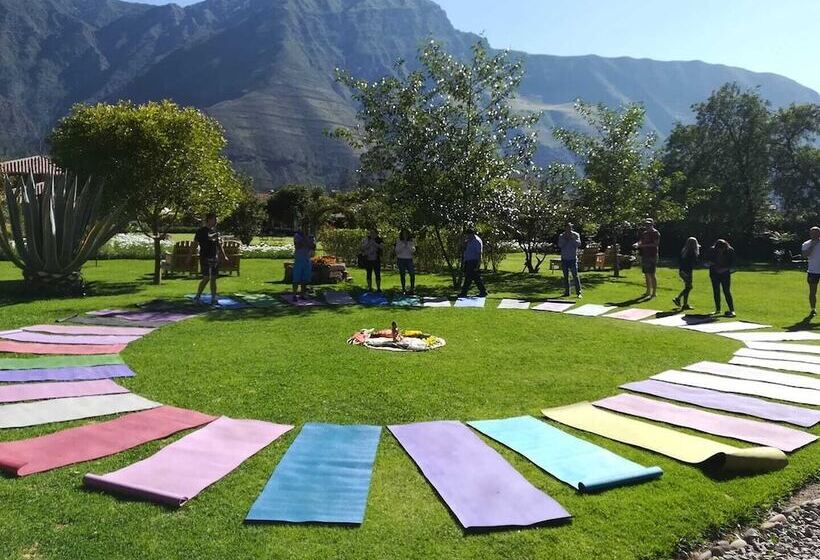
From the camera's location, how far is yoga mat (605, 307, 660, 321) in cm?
1191

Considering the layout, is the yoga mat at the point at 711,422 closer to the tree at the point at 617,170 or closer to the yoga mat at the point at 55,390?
the yoga mat at the point at 55,390

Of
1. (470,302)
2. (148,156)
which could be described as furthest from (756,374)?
(148,156)

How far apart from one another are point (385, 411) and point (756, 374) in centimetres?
471

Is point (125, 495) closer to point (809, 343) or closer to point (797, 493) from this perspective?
point (797, 493)

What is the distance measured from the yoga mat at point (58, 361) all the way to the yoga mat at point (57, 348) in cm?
36

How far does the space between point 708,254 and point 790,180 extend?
30.3 metres

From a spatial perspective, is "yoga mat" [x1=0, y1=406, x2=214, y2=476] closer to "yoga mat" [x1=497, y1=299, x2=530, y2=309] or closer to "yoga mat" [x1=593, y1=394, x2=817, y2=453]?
"yoga mat" [x1=593, y1=394, x2=817, y2=453]

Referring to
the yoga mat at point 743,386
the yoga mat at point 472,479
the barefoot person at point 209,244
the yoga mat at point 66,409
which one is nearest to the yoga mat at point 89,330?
the barefoot person at point 209,244

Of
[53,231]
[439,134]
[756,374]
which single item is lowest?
[756,374]

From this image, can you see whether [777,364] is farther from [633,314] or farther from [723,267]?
[723,267]

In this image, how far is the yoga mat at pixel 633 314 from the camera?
11.9 metres

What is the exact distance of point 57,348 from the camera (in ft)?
27.3

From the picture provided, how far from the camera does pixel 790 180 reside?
36781mm

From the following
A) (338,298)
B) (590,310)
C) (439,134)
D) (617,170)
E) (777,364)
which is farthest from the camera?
(617,170)
